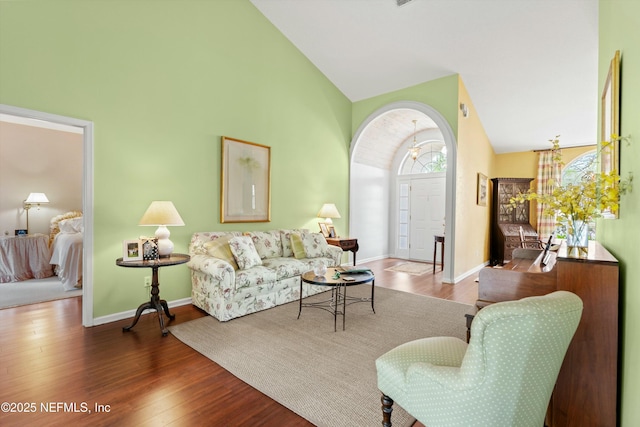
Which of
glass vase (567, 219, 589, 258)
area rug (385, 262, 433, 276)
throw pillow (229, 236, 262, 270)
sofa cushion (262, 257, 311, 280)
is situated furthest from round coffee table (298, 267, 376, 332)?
area rug (385, 262, 433, 276)

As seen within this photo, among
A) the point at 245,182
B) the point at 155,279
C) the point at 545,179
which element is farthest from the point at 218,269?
the point at 545,179

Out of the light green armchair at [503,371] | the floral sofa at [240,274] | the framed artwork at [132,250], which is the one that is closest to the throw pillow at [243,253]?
the floral sofa at [240,274]

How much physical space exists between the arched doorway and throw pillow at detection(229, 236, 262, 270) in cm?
311

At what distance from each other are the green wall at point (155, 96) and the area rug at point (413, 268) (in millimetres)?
2428

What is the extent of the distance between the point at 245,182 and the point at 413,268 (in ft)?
12.8

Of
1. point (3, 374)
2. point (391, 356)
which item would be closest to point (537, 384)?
point (391, 356)

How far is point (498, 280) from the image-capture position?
191 cm

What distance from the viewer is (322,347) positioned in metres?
2.64

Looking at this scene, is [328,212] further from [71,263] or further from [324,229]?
Answer: [71,263]

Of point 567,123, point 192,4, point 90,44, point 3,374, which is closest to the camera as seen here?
point 3,374

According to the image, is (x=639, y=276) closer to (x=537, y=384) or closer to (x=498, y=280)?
(x=537, y=384)

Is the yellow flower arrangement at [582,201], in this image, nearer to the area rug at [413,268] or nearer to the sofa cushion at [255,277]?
the sofa cushion at [255,277]

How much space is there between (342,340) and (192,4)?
4.40 metres

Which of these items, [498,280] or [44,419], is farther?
[498,280]
